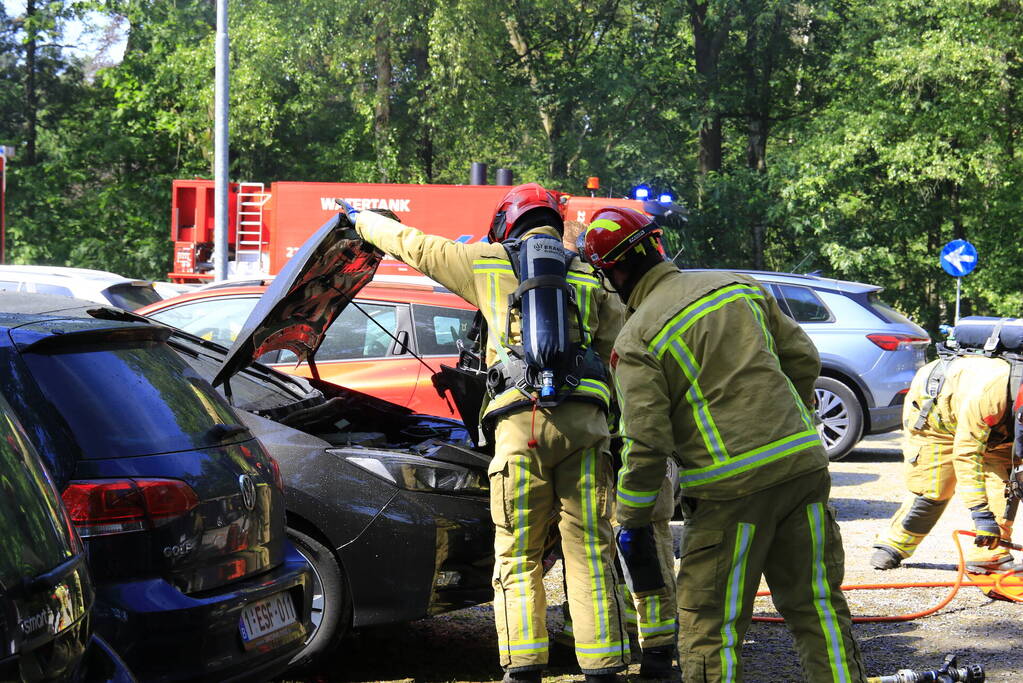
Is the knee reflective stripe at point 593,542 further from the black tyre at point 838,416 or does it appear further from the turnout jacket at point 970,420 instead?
the black tyre at point 838,416

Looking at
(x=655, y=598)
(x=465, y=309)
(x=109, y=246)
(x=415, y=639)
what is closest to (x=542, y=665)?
(x=655, y=598)

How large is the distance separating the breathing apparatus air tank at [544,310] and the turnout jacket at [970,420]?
3.11m

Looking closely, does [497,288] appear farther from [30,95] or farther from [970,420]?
[30,95]

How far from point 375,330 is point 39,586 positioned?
564cm

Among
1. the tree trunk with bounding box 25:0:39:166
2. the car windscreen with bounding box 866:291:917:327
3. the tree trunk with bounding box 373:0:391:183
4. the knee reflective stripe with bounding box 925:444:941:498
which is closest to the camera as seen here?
the knee reflective stripe with bounding box 925:444:941:498

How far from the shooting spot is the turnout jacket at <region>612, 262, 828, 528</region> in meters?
3.74

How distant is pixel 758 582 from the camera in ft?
12.5

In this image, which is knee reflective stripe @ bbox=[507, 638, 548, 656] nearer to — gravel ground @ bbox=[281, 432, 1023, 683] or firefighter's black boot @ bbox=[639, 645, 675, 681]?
gravel ground @ bbox=[281, 432, 1023, 683]

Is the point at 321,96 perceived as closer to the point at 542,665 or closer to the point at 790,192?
the point at 790,192

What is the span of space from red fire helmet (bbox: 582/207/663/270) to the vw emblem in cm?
136

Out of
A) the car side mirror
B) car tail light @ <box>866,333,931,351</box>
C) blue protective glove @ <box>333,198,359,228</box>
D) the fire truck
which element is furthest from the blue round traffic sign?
blue protective glove @ <box>333,198,359,228</box>

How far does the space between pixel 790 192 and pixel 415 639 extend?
21.6m

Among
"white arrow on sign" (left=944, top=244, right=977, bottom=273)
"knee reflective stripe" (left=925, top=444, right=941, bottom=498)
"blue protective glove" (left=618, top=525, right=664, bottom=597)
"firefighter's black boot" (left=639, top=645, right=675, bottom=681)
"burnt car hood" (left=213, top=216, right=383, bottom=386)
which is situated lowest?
"firefighter's black boot" (left=639, top=645, right=675, bottom=681)

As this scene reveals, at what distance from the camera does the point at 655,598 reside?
4.99 meters
